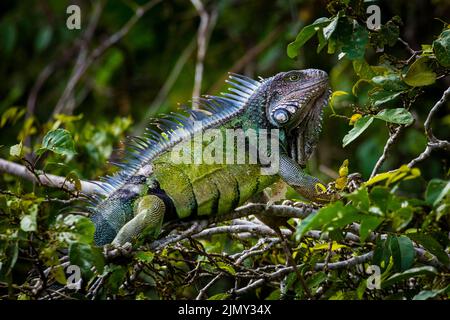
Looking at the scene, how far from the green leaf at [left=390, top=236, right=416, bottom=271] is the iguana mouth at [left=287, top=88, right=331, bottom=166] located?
1460mm

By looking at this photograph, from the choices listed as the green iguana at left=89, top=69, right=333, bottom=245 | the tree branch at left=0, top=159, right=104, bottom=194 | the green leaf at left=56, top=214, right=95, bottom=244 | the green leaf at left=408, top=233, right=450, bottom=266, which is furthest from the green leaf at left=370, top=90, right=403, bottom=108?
the tree branch at left=0, top=159, right=104, bottom=194

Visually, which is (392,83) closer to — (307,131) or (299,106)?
(299,106)

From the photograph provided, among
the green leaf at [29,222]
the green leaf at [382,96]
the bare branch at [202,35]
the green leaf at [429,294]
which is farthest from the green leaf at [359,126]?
the bare branch at [202,35]

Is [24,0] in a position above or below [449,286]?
above

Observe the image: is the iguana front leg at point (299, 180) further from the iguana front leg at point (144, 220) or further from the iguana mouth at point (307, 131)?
the iguana front leg at point (144, 220)

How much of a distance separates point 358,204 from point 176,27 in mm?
7285

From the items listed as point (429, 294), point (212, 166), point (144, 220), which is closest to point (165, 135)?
point (212, 166)

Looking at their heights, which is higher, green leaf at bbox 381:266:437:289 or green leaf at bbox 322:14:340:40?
green leaf at bbox 322:14:340:40

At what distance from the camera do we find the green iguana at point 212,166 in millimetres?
4512

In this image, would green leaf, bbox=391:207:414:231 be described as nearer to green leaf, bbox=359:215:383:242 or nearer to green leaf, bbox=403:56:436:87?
green leaf, bbox=359:215:383:242

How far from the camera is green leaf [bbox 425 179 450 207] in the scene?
3.08 meters

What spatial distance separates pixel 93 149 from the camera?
6.26m
